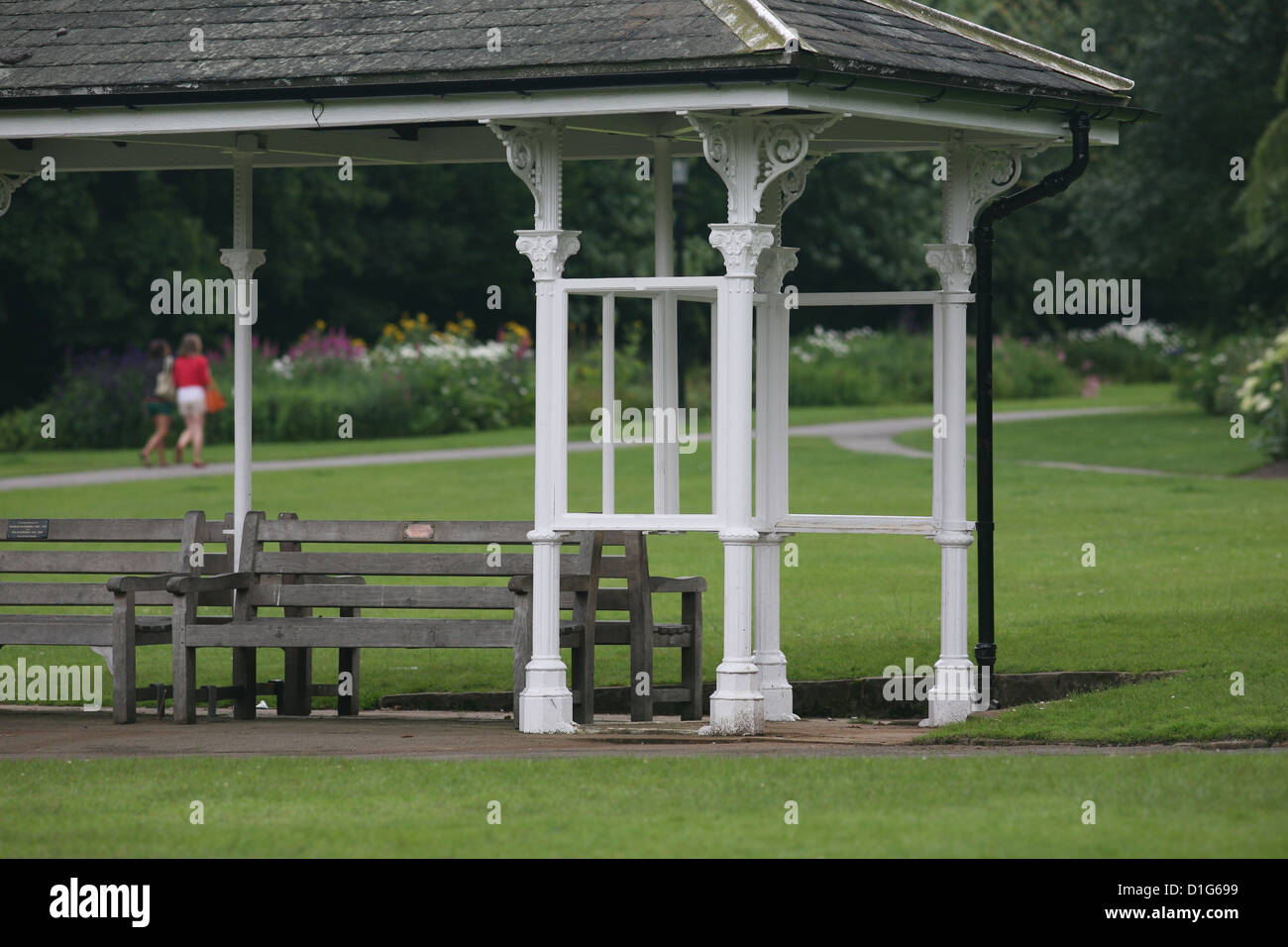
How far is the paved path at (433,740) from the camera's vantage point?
962cm

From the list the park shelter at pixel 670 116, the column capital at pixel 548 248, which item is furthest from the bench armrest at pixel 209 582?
the column capital at pixel 548 248

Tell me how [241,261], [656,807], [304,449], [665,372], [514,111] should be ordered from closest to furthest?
[656,807] < [514,111] < [665,372] < [241,261] < [304,449]

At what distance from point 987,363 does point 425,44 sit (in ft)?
11.1

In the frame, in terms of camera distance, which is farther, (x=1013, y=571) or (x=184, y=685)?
(x=1013, y=571)

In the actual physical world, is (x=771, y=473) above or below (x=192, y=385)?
below

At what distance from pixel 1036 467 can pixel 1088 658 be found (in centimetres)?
1637

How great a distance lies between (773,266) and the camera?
36.9ft

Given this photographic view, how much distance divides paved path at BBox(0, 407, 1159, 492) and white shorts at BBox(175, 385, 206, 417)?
2.54ft

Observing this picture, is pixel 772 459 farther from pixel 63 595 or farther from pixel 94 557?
pixel 63 595

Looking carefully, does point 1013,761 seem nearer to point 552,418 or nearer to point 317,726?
point 552,418

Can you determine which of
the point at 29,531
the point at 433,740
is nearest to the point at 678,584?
the point at 433,740

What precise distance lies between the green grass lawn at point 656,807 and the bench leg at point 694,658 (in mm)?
2246

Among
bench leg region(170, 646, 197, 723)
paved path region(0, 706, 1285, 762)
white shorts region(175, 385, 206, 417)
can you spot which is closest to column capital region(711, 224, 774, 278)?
paved path region(0, 706, 1285, 762)

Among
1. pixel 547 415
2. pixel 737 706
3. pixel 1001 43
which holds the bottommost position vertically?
pixel 737 706
